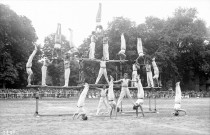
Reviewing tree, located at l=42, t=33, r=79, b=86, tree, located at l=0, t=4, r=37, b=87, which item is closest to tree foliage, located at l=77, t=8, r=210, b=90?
tree, located at l=0, t=4, r=37, b=87

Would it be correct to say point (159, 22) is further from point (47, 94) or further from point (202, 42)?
point (47, 94)

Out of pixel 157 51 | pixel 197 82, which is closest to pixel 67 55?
pixel 157 51

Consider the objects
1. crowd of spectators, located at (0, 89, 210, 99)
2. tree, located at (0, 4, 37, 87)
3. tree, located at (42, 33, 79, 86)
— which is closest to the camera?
crowd of spectators, located at (0, 89, 210, 99)

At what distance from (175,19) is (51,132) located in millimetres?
53528

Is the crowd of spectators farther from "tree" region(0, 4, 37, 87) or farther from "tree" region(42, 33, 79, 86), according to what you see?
"tree" region(42, 33, 79, 86)

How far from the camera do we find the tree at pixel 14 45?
44.7 m

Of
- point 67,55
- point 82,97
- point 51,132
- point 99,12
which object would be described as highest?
point 99,12

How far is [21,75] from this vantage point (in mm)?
49125

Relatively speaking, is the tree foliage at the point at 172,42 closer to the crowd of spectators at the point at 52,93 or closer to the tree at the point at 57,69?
the crowd of spectators at the point at 52,93

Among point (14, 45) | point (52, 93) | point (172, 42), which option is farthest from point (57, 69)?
point (172, 42)

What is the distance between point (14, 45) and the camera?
157ft

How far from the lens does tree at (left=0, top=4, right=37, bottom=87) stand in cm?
4472

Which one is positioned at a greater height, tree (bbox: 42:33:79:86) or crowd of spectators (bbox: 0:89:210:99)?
tree (bbox: 42:33:79:86)

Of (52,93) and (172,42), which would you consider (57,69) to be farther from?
(172,42)
